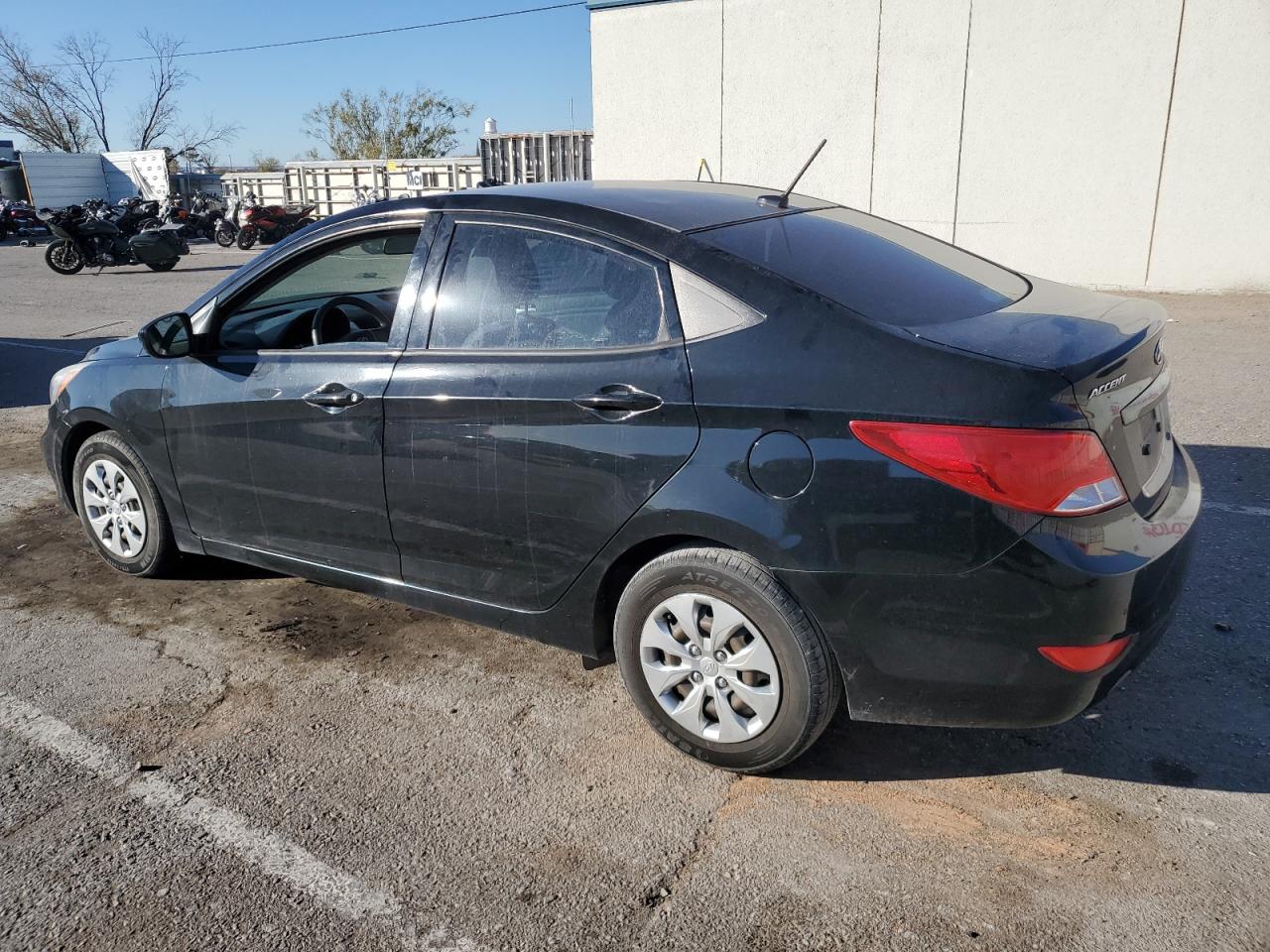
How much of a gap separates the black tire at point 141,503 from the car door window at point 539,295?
179cm

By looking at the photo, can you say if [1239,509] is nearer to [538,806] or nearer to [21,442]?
[538,806]

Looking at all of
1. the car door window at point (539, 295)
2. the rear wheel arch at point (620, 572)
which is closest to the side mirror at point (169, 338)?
the car door window at point (539, 295)

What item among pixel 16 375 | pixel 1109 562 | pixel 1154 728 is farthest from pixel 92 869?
pixel 16 375

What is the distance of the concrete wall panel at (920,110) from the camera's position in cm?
1458

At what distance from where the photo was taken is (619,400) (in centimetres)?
297

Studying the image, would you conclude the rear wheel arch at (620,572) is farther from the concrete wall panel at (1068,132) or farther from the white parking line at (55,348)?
the concrete wall panel at (1068,132)

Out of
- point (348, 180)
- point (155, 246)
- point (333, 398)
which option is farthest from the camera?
point (348, 180)

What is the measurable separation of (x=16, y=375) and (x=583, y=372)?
8732mm

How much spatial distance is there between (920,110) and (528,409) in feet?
45.2

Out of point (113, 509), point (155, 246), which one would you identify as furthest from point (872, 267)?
point (155, 246)

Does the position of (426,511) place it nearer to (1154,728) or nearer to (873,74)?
(1154,728)

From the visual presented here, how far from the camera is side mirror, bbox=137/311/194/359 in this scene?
4.12 meters

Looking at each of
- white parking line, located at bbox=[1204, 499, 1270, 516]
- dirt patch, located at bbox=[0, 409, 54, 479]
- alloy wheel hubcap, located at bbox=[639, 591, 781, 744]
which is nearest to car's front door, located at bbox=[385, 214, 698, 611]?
alloy wheel hubcap, located at bbox=[639, 591, 781, 744]

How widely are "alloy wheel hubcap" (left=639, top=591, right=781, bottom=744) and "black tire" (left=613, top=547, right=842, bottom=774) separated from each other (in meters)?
0.03
